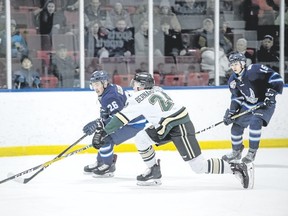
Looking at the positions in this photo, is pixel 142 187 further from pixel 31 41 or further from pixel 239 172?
pixel 31 41

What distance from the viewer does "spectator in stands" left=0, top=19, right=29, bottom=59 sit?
706cm

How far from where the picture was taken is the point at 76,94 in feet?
22.9

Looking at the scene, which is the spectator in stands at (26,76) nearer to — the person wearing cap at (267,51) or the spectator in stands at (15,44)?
the spectator in stands at (15,44)

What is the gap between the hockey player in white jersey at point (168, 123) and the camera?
4.68m

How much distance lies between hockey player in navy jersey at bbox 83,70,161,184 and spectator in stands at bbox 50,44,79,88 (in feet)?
6.02

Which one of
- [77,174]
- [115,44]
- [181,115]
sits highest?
[115,44]

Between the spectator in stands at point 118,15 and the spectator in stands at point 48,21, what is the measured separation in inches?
19.9

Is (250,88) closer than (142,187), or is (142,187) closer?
(142,187)

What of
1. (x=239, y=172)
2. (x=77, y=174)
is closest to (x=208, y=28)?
(x=77, y=174)

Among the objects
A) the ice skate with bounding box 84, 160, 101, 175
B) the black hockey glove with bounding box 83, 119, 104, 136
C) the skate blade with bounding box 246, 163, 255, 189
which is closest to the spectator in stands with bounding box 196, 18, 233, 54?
the ice skate with bounding box 84, 160, 101, 175

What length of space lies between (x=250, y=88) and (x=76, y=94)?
183 centimetres

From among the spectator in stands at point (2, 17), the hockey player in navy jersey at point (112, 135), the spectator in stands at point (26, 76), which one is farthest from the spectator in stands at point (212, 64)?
the hockey player in navy jersey at point (112, 135)

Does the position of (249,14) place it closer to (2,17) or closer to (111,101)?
(2,17)

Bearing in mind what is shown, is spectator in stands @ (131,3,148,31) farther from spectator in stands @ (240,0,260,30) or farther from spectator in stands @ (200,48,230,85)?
spectator in stands @ (240,0,260,30)
